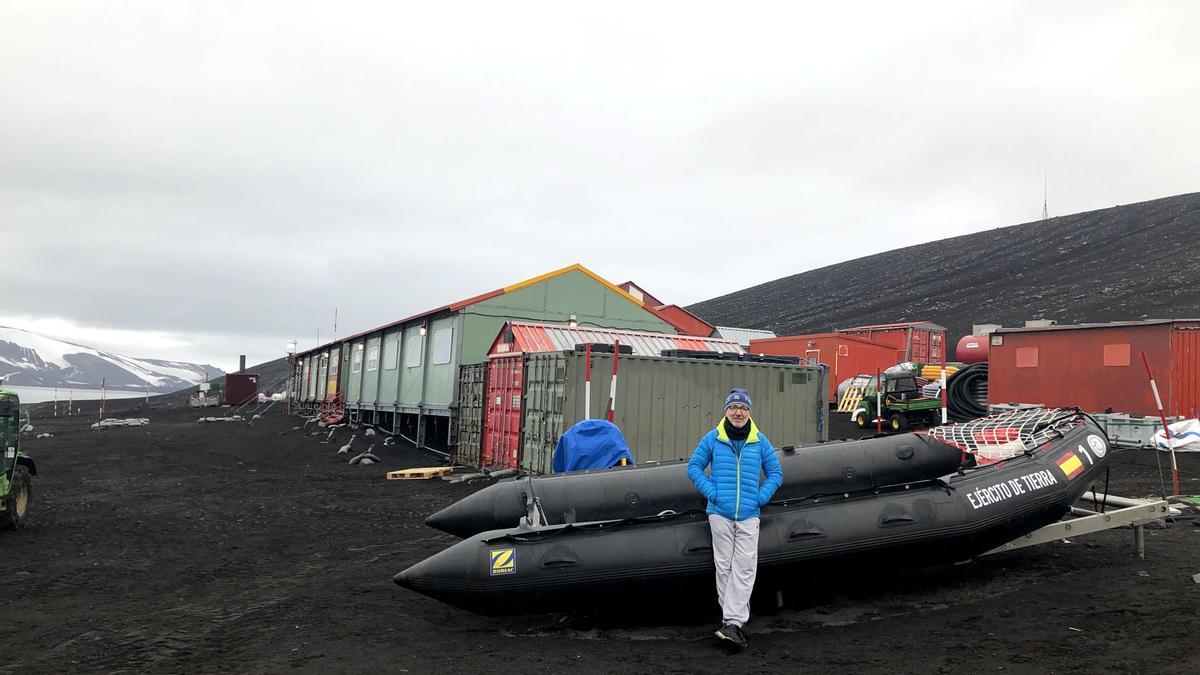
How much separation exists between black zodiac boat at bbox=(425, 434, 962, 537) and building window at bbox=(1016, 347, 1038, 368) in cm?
1554

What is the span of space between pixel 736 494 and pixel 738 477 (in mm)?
118

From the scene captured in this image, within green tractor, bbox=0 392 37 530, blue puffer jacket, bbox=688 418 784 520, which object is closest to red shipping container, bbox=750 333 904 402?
green tractor, bbox=0 392 37 530

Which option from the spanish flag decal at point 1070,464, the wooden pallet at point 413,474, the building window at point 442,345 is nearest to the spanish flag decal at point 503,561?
the spanish flag decal at point 1070,464

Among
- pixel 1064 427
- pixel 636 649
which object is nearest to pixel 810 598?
pixel 636 649

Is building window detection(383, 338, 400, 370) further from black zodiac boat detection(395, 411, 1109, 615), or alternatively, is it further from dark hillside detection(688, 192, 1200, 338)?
dark hillside detection(688, 192, 1200, 338)

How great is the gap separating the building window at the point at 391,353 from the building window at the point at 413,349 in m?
0.84

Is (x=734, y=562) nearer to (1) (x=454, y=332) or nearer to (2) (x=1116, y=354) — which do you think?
(1) (x=454, y=332)

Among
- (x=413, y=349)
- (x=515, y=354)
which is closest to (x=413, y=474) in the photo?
(x=515, y=354)

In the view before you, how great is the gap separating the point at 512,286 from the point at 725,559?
16381 millimetres

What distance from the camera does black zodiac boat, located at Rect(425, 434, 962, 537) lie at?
6258mm

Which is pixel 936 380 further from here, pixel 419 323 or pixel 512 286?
pixel 419 323

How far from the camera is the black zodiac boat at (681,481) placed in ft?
20.5

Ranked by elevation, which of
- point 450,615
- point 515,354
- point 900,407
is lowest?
point 450,615

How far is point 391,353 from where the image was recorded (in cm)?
2516
